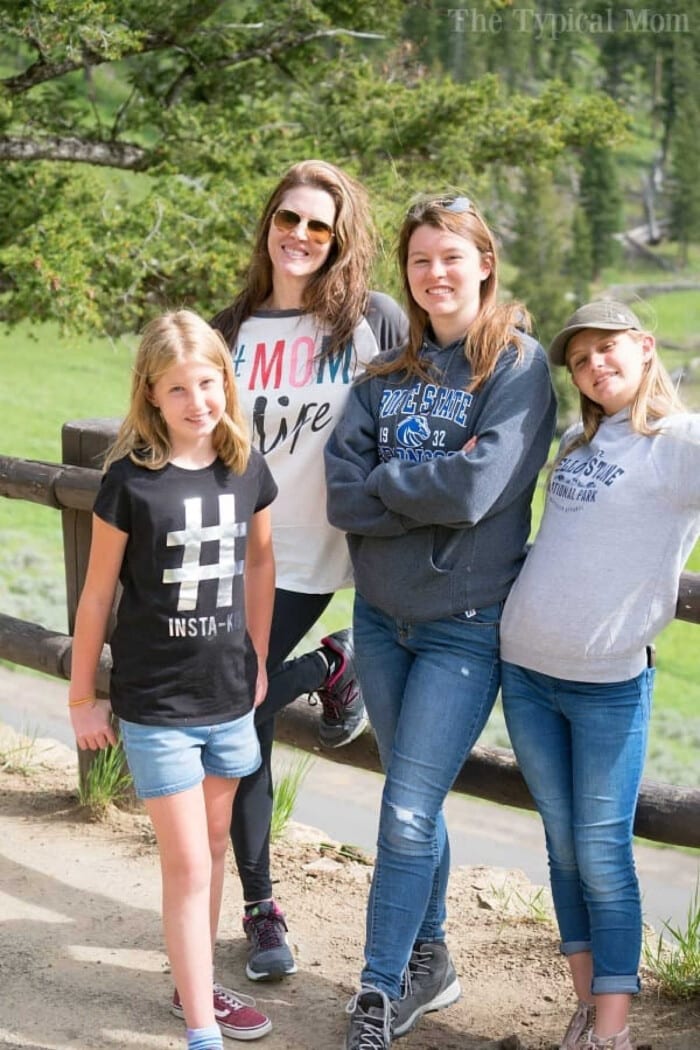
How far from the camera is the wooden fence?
9.62 ft

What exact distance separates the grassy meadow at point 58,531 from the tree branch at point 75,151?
1204 millimetres

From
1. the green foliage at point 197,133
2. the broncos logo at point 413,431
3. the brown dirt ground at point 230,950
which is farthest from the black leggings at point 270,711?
the green foliage at point 197,133

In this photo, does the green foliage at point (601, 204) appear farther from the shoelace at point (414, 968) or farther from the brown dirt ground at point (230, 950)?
the shoelace at point (414, 968)

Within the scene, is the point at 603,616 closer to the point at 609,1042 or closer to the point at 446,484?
the point at 446,484

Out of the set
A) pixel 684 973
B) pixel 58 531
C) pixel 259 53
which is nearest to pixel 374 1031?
pixel 684 973

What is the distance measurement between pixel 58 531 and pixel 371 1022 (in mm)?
22620

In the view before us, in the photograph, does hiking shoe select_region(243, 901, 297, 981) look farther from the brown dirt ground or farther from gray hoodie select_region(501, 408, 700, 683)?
gray hoodie select_region(501, 408, 700, 683)

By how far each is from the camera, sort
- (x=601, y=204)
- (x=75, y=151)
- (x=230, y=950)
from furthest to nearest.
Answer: (x=601, y=204)
(x=75, y=151)
(x=230, y=950)

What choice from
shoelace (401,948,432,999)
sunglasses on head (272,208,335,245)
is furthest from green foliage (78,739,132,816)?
sunglasses on head (272,208,335,245)

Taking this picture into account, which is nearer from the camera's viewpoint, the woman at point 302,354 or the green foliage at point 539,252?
the woman at point 302,354

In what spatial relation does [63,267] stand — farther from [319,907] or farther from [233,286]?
[319,907]

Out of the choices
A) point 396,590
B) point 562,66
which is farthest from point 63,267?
point 562,66

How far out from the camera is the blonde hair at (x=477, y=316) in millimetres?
2564

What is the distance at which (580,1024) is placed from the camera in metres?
2.63
